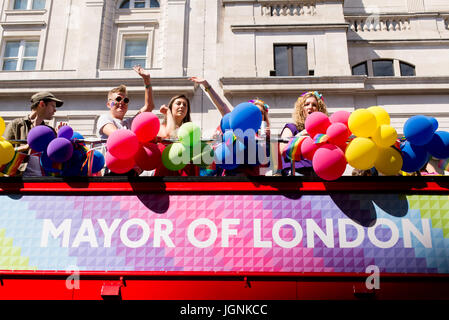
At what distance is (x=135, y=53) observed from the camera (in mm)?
15766

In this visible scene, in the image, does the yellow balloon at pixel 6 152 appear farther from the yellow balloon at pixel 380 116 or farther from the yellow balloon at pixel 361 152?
the yellow balloon at pixel 380 116

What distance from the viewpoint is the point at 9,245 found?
3564mm

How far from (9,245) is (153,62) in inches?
497

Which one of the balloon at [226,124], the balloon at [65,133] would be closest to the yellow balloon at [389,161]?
the balloon at [226,124]

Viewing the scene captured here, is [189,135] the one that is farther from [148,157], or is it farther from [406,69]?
[406,69]

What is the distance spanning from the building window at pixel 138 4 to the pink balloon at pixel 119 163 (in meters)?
14.3

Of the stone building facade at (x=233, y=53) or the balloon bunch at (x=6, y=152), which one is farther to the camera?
the stone building facade at (x=233, y=53)

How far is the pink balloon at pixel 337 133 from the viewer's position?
356 centimetres

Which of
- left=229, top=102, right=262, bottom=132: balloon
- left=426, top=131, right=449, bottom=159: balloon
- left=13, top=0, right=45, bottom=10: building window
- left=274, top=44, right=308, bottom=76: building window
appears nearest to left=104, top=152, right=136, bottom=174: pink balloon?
left=229, top=102, right=262, bottom=132: balloon

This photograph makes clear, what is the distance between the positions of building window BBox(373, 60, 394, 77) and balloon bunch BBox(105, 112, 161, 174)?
43.0ft

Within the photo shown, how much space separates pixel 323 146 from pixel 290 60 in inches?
446
